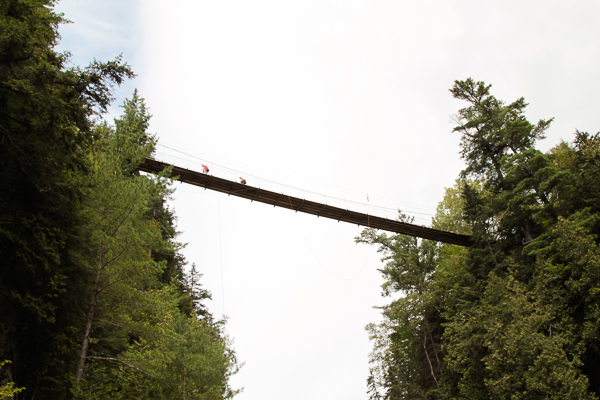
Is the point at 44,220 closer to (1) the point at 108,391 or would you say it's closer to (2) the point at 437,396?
(1) the point at 108,391

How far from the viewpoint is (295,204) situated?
20.1m

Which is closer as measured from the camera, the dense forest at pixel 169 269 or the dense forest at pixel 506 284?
the dense forest at pixel 169 269

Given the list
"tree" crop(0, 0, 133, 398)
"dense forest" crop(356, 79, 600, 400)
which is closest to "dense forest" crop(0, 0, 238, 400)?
"tree" crop(0, 0, 133, 398)

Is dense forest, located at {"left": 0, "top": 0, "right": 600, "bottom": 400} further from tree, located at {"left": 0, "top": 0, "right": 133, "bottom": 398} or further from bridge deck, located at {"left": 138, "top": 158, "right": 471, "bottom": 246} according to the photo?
bridge deck, located at {"left": 138, "top": 158, "right": 471, "bottom": 246}

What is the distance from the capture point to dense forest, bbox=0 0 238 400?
26.9 ft

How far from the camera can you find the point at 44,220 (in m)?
8.98

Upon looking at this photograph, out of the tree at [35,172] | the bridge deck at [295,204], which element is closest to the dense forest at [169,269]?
the tree at [35,172]

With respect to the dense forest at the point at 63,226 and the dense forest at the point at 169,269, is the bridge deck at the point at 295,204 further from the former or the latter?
the dense forest at the point at 63,226

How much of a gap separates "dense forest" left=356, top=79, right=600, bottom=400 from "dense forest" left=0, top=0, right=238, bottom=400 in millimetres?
13902

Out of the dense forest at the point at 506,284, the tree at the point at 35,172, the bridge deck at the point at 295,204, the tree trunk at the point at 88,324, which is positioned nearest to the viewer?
the tree at the point at 35,172

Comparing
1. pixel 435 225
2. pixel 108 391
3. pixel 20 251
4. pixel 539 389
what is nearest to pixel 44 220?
pixel 20 251

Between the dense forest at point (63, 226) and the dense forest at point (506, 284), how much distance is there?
13.9 metres

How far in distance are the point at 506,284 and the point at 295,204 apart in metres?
11.1

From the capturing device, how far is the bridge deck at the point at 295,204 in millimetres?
18359
